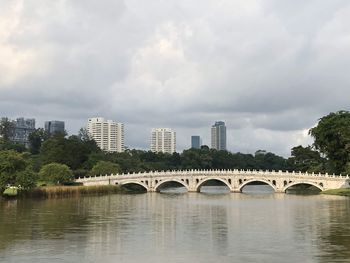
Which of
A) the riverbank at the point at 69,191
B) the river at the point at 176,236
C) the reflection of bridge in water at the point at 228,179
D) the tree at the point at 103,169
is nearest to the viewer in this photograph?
the river at the point at 176,236

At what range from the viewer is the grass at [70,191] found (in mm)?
69331

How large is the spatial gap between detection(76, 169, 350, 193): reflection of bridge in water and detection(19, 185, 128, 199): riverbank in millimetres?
2772

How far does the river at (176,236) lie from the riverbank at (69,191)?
829 inches

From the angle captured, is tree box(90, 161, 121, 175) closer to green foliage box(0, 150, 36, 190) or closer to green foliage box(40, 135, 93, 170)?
green foliage box(40, 135, 93, 170)

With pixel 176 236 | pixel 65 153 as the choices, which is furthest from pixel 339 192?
pixel 65 153

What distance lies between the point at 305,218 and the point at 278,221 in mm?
3035

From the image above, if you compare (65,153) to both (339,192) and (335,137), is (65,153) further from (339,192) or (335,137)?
(339,192)

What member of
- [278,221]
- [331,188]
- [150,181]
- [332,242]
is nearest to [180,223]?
[278,221]

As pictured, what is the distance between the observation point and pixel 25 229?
34781 mm

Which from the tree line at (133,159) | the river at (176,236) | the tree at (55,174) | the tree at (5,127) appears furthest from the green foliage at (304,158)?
the tree at (5,127)

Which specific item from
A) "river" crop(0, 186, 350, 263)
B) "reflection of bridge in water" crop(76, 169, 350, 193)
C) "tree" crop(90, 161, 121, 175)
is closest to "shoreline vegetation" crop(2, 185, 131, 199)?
"reflection of bridge in water" crop(76, 169, 350, 193)

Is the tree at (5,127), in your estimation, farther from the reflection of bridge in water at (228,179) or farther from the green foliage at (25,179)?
the green foliage at (25,179)

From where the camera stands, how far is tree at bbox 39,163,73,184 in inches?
3248

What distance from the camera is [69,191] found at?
250 feet
